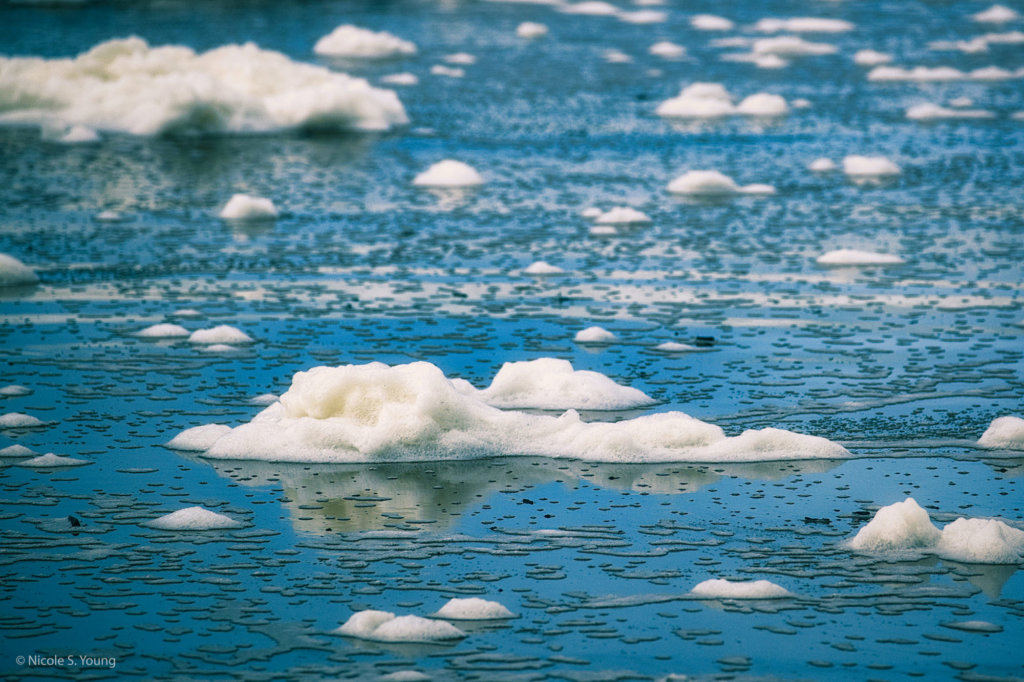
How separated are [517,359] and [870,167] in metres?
6.04

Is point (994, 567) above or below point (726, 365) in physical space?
below

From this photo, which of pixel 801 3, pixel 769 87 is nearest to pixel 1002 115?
pixel 769 87

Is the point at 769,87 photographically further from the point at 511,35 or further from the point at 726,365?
the point at 726,365

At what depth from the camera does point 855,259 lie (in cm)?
906

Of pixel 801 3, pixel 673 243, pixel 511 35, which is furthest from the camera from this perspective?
pixel 801 3

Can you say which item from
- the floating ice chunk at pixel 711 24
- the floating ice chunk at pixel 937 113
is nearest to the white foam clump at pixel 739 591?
the floating ice chunk at pixel 937 113

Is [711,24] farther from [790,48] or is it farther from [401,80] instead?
[401,80]

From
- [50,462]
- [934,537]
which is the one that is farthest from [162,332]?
[934,537]

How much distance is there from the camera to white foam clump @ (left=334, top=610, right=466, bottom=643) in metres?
4.02

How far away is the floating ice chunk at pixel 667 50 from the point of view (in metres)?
20.5

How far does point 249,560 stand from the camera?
15.1 ft

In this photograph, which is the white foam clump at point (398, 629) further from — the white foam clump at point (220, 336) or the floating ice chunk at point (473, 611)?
the white foam clump at point (220, 336)

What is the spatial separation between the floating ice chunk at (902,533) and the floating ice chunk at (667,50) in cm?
1619

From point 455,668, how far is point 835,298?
485 centimetres
